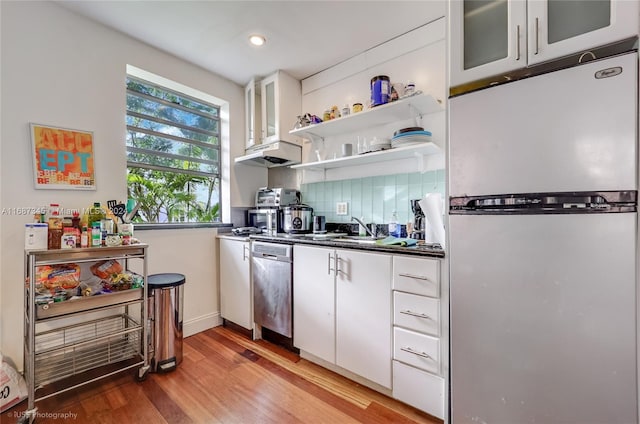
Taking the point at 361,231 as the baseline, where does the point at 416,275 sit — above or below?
below

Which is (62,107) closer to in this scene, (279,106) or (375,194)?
(279,106)

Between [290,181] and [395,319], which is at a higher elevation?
[290,181]

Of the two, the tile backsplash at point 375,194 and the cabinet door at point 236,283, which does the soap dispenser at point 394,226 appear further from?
the cabinet door at point 236,283

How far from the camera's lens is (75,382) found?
1680mm

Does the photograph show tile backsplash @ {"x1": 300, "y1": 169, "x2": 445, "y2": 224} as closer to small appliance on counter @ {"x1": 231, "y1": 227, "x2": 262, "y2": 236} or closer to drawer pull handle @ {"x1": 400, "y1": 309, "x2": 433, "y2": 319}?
small appliance on counter @ {"x1": 231, "y1": 227, "x2": 262, "y2": 236}

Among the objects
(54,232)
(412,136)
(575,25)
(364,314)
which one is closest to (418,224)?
(412,136)

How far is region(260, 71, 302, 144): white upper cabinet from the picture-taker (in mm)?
2576

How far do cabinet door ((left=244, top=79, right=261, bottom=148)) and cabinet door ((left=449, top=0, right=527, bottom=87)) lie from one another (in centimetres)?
197

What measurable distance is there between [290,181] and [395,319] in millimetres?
1869

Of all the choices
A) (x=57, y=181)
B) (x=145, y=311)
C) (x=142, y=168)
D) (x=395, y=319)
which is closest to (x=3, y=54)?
(x=57, y=181)

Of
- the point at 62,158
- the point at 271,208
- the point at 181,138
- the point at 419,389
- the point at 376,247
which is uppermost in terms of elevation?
the point at 181,138

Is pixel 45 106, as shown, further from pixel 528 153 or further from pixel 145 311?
pixel 528 153

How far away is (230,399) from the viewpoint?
5.08 feet

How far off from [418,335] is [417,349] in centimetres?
7
